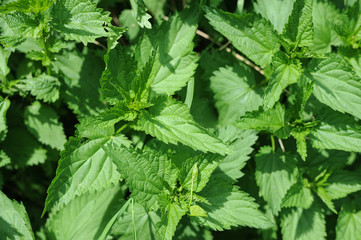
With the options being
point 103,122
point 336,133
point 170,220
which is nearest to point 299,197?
point 336,133

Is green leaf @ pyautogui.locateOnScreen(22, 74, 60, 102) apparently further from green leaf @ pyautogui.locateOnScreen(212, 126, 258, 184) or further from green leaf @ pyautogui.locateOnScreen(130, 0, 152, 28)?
green leaf @ pyautogui.locateOnScreen(212, 126, 258, 184)

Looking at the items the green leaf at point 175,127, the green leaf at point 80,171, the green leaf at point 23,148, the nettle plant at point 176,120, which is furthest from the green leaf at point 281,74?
the green leaf at point 23,148

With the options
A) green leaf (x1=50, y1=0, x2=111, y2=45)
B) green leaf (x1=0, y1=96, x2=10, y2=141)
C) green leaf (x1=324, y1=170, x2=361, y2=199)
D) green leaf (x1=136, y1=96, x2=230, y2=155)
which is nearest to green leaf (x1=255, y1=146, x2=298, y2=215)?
green leaf (x1=324, y1=170, x2=361, y2=199)

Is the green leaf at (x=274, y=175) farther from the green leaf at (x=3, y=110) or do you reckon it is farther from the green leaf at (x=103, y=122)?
the green leaf at (x=3, y=110)

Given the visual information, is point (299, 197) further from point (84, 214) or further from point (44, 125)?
point (44, 125)

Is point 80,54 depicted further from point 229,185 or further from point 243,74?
point 229,185
